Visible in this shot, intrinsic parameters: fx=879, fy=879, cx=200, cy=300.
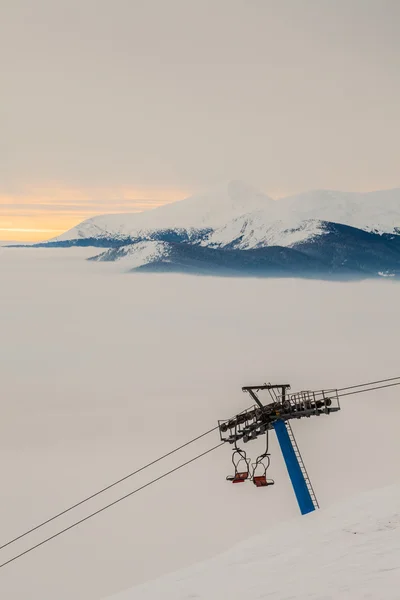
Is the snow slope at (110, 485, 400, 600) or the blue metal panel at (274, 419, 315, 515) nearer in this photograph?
the snow slope at (110, 485, 400, 600)

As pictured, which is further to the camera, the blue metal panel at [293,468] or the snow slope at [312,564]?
the blue metal panel at [293,468]

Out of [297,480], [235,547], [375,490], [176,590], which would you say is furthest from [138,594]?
[375,490]

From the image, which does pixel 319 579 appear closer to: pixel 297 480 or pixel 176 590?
pixel 176 590

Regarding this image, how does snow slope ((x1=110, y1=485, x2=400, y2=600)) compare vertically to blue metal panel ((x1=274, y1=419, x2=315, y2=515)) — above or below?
below

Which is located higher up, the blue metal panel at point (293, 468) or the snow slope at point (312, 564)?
the blue metal panel at point (293, 468)
